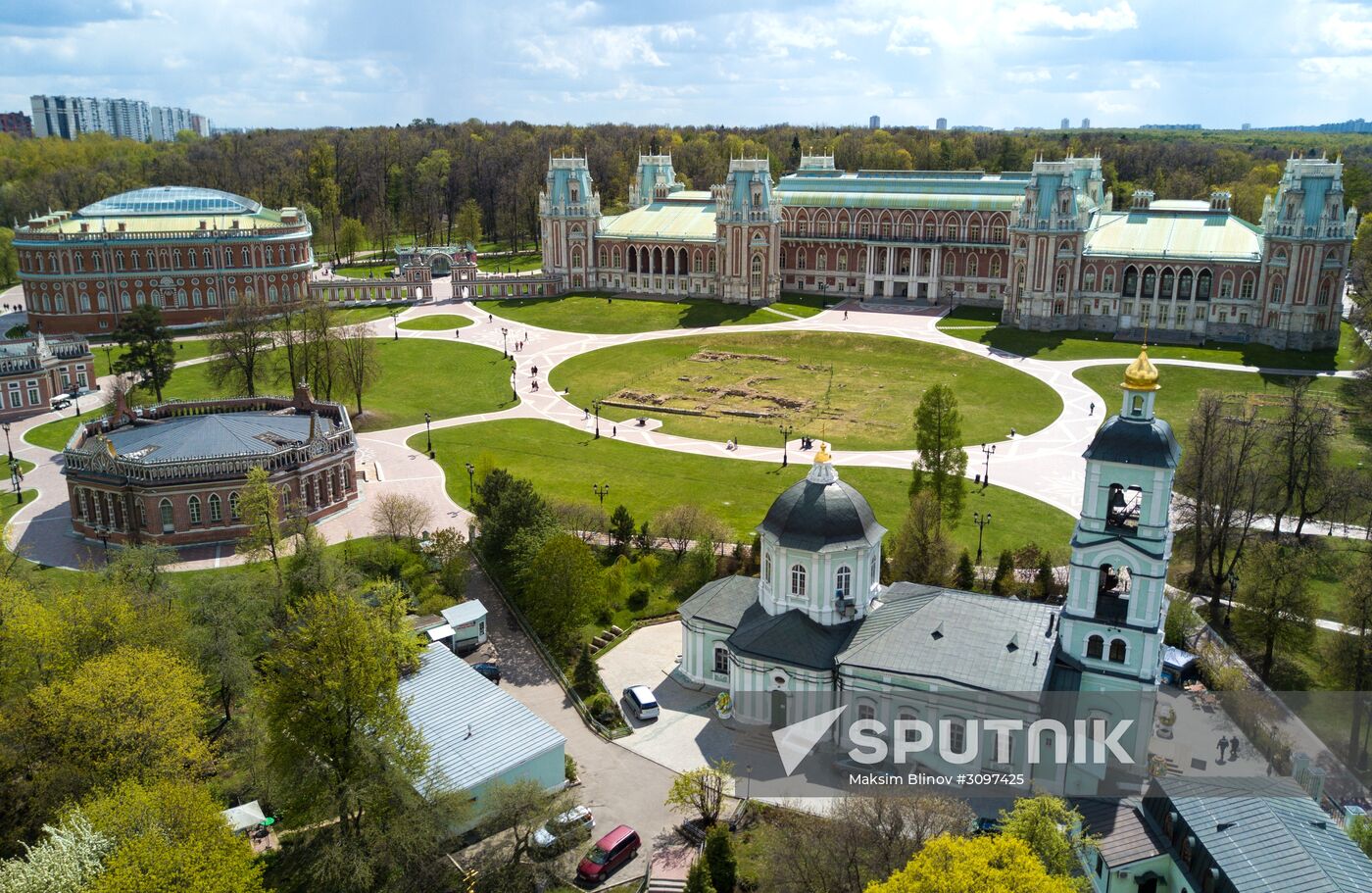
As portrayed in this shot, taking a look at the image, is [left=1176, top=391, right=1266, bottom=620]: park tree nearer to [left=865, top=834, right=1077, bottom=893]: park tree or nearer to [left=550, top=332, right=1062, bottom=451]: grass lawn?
[left=550, top=332, right=1062, bottom=451]: grass lawn

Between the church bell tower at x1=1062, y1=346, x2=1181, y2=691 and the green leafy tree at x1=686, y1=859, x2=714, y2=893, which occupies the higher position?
the church bell tower at x1=1062, y1=346, x2=1181, y2=691

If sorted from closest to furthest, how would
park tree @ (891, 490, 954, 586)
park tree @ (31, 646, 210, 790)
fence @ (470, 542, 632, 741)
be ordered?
park tree @ (31, 646, 210, 790) < fence @ (470, 542, 632, 741) < park tree @ (891, 490, 954, 586)

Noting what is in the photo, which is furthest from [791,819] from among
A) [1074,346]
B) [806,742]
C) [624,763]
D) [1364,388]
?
[1074,346]

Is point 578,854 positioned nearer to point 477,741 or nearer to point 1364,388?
point 477,741

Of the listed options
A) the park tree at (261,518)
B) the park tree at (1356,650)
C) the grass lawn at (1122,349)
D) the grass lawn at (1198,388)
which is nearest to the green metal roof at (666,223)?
the grass lawn at (1122,349)

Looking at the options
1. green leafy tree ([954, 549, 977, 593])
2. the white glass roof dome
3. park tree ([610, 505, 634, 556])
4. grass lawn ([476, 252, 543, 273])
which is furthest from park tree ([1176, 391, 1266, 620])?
the white glass roof dome

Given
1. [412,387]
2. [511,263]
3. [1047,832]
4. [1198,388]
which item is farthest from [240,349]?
[1198,388]

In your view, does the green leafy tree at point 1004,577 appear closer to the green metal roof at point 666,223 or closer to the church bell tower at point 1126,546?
the church bell tower at point 1126,546

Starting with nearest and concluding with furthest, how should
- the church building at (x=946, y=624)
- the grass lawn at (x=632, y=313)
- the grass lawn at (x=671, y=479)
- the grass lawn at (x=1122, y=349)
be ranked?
the church building at (x=946, y=624) < the grass lawn at (x=671, y=479) < the grass lawn at (x=1122, y=349) < the grass lawn at (x=632, y=313)
